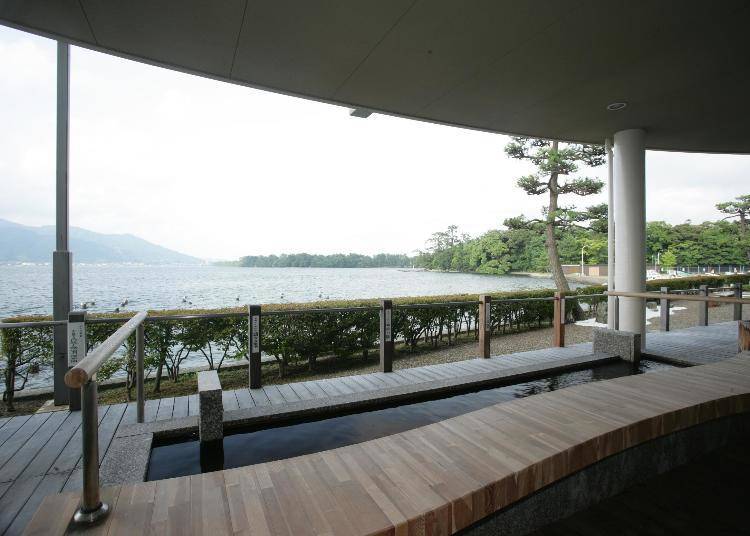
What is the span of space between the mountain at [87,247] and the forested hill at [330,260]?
19.6 meters

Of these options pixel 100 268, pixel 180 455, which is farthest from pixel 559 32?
pixel 100 268

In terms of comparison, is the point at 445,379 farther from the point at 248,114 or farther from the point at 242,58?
the point at 248,114

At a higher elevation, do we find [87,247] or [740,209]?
[740,209]

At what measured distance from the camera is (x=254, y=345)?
4027mm

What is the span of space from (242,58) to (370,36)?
1.10 meters

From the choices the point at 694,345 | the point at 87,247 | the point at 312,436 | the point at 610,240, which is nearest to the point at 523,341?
the point at 694,345

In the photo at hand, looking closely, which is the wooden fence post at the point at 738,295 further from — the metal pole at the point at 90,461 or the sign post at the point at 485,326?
the metal pole at the point at 90,461

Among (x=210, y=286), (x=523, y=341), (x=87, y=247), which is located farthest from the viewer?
(x=87, y=247)

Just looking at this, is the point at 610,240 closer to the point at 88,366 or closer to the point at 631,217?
the point at 631,217

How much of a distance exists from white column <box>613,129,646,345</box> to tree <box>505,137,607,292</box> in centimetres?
809

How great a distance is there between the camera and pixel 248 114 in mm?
39312

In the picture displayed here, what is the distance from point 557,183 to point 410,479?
50.1ft

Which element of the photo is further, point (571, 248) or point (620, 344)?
point (571, 248)

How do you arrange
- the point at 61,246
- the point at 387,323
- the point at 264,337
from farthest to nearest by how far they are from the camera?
the point at 264,337 → the point at 387,323 → the point at 61,246
